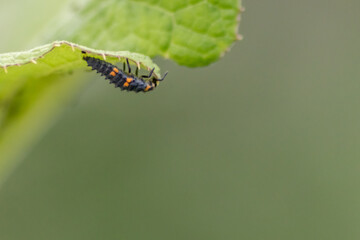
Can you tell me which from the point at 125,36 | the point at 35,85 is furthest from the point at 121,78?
the point at 35,85

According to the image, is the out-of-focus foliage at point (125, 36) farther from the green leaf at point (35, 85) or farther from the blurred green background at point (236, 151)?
the blurred green background at point (236, 151)

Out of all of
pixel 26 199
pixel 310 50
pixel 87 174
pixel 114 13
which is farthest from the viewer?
pixel 310 50

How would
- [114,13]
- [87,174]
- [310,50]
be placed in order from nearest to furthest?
[114,13], [87,174], [310,50]

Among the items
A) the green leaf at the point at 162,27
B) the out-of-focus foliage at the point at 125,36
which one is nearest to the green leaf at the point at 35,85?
the out-of-focus foliage at the point at 125,36

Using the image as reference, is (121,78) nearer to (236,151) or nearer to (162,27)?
(162,27)

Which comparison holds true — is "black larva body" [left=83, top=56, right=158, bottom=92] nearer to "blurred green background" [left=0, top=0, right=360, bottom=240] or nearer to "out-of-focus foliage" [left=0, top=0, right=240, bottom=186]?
"out-of-focus foliage" [left=0, top=0, right=240, bottom=186]

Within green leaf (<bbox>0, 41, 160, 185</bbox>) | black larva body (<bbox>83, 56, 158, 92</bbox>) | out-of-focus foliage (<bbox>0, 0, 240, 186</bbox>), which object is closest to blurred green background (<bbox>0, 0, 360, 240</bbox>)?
black larva body (<bbox>83, 56, 158, 92</bbox>)

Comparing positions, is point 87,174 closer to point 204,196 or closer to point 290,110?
point 204,196

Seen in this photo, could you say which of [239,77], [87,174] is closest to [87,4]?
[87,174]
